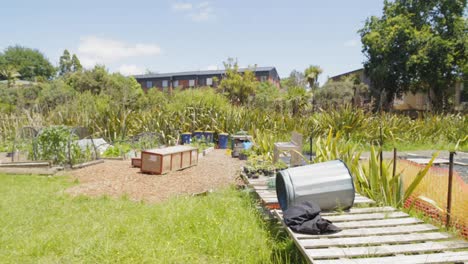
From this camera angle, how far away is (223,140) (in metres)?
11.7

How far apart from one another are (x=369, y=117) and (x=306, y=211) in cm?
972

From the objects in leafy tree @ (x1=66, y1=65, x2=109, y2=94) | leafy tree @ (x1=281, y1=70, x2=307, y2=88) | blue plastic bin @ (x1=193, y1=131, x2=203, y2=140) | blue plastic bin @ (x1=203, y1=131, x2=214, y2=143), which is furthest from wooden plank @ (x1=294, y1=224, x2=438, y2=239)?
leafy tree @ (x1=281, y1=70, x2=307, y2=88)

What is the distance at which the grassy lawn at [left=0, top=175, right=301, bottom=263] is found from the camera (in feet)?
9.89

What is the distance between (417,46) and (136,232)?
23.9 m

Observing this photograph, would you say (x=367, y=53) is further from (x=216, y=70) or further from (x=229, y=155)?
(x=216, y=70)

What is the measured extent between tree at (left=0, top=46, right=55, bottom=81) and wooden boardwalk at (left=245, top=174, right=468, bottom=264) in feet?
225

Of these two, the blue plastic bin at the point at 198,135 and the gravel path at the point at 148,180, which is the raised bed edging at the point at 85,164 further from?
the blue plastic bin at the point at 198,135

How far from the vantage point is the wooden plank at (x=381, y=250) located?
2.29 m

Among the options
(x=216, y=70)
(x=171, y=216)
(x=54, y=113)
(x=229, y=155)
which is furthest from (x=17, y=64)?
(x=171, y=216)

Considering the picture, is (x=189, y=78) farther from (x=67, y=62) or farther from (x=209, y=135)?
(x=209, y=135)

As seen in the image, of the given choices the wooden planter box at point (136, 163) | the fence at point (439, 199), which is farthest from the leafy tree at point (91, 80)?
the fence at point (439, 199)

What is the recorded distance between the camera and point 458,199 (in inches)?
140

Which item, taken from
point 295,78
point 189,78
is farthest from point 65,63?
point 295,78

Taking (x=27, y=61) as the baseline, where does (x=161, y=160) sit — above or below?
below
